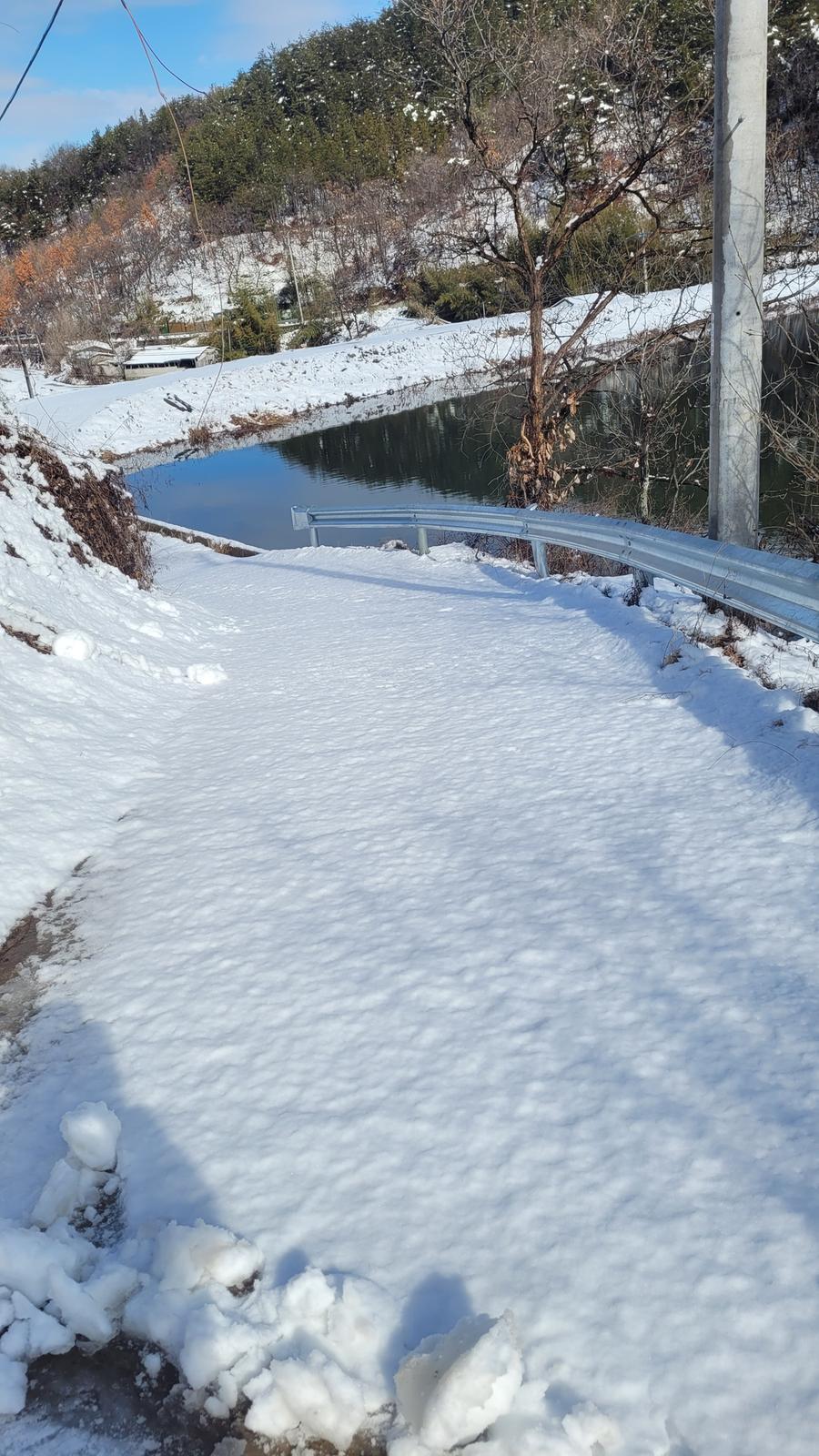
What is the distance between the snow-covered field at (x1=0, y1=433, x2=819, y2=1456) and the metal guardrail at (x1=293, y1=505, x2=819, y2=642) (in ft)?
1.48

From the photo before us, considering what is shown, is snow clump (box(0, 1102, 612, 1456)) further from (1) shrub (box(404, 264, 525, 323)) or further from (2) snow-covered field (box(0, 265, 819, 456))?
(1) shrub (box(404, 264, 525, 323))

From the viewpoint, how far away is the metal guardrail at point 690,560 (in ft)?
15.3

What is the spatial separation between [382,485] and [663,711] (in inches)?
962

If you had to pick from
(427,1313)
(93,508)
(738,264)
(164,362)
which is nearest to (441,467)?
(93,508)

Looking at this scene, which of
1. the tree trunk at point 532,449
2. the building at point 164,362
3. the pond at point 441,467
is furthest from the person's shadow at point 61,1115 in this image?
the building at point 164,362

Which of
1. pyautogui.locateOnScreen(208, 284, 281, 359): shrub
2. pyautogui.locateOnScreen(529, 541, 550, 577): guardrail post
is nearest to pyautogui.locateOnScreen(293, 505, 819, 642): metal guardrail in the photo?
pyautogui.locateOnScreen(529, 541, 550, 577): guardrail post

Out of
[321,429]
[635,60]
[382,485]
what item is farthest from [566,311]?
[635,60]

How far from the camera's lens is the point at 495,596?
8.98 metres

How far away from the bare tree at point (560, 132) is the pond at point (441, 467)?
1.35 m

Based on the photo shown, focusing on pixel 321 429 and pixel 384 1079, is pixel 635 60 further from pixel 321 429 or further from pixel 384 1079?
pixel 321 429

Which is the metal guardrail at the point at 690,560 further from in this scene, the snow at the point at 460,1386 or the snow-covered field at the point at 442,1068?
the snow at the point at 460,1386

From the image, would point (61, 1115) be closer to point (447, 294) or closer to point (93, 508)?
point (93, 508)

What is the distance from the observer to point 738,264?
5.67 metres

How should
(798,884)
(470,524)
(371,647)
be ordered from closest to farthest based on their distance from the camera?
(798,884)
(371,647)
(470,524)
